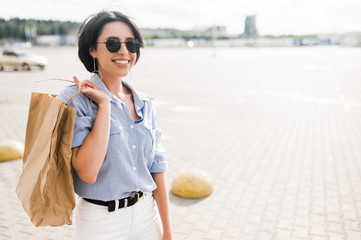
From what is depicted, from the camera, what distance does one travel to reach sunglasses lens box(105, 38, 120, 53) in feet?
5.61

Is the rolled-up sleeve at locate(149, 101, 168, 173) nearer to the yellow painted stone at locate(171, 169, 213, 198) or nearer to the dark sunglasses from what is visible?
the dark sunglasses

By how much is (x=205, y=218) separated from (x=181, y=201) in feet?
1.94

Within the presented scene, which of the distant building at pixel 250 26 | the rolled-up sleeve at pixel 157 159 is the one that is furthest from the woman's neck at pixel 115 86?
the distant building at pixel 250 26

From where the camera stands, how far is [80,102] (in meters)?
1.58

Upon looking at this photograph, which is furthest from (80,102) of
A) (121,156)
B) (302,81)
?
(302,81)

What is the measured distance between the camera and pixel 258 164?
6.03m

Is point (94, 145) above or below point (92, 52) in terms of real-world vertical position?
below

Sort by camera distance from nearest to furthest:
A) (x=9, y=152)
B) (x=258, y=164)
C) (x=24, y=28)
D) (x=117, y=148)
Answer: (x=117, y=148)
(x=258, y=164)
(x=9, y=152)
(x=24, y=28)

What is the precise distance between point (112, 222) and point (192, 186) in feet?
10.1

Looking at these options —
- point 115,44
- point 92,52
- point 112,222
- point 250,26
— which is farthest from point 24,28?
point 112,222

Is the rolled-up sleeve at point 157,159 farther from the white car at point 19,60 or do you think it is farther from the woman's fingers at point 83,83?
the white car at point 19,60

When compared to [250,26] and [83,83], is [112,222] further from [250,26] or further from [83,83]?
[250,26]

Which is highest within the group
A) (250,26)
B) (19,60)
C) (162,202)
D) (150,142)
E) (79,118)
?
(250,26)

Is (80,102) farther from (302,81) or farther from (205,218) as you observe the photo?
(302,81)
